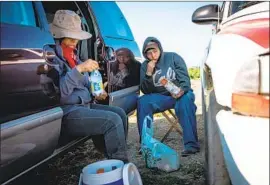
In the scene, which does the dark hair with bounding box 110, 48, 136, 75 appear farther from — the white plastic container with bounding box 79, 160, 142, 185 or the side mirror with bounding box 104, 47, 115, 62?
the white plastic container with bounding box 79, 160, 142, 185

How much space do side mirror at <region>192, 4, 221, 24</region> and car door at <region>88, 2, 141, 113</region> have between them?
0.96m

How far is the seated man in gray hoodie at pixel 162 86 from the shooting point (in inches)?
157

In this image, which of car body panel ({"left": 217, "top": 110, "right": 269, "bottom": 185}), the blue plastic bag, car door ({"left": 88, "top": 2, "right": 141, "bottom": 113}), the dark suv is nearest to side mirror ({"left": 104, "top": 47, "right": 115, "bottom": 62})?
car door ({"left": 88, "top": 2, "right": 141, "bottom": 113})

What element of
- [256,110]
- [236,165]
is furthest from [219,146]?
[256,110]

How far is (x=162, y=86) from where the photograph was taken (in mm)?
4242

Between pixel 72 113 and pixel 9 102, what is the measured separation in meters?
0.80

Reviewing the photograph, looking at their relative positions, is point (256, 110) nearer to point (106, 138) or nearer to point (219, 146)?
point (219, 146)

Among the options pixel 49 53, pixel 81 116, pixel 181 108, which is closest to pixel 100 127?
pixel 81 116

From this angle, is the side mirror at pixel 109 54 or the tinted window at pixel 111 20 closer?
the side mirror at pixel 109 54

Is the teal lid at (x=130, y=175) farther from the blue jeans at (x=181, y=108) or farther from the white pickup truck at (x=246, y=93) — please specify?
the blue jeans at (x=181, y=108)

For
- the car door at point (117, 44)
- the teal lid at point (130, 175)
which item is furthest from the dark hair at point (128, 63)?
the teal lid at point (130, 175)

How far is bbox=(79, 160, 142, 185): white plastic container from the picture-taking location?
2.06m

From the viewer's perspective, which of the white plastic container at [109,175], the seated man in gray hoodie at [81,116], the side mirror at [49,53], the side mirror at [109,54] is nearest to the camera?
the white plastic container at [109,175]

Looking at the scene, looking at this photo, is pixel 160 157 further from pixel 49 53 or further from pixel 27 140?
pixel 27 140
